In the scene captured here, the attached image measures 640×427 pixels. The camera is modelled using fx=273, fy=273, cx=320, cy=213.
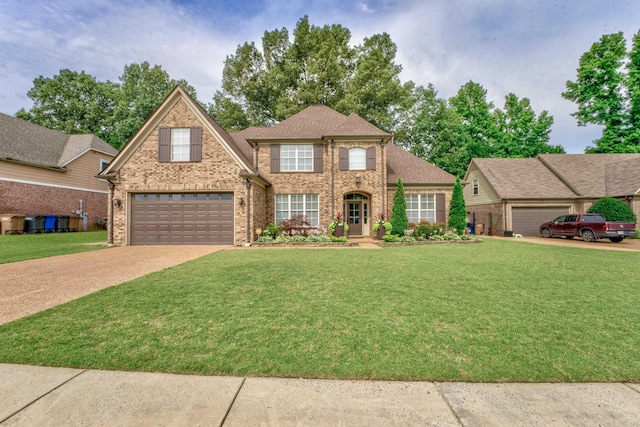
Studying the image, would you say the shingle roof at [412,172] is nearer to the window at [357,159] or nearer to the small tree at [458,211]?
the small tree at [458,211]

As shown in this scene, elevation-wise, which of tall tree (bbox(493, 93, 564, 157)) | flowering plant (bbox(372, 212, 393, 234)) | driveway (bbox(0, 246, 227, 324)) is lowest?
driveway (bbox(0, 246, 227, 324))

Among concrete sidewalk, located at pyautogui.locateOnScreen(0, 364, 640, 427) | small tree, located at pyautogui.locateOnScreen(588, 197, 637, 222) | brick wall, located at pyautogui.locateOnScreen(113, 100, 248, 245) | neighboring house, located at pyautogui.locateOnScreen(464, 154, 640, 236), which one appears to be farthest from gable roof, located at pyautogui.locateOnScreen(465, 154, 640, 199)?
concrete sidewalk, located at pyautogui.locateOnScreen(0, 364, 640, 427)

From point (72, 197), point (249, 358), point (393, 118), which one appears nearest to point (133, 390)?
point (249, 358)

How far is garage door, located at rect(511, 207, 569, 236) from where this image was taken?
748 inches

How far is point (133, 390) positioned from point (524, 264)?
30.2 feet

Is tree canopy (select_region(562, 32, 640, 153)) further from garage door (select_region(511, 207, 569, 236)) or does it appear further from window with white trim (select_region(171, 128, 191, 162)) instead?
window with white trim (select_region(171, 128, 191, 162))

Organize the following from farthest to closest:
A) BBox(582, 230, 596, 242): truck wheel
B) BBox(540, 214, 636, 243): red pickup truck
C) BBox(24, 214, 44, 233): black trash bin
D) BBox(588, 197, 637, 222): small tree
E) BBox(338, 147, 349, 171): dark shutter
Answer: BBox(24, 214, 44, 233): black trash bin → BBox(588, 197, 637, 222): small tree → BBox(338, 147, 349, 171): dark shutter → BBox(582, 230, 596, 242): truck wheel → BBox(540, 214, 636, 243): red pickup truck

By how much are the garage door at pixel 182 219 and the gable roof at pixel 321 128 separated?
459cm

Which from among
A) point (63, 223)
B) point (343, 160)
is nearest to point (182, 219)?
point (343, 160)

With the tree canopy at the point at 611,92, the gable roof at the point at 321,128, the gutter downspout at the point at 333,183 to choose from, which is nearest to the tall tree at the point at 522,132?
the tree canopy at the point at 611,92

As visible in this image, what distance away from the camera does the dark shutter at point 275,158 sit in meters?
15.3

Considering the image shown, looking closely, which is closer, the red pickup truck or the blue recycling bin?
the red pickup truck

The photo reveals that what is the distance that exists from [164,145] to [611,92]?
122ft

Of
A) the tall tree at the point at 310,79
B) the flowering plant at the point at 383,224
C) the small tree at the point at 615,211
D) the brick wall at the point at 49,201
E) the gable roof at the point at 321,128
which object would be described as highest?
the tall tree at the point at 310,79
